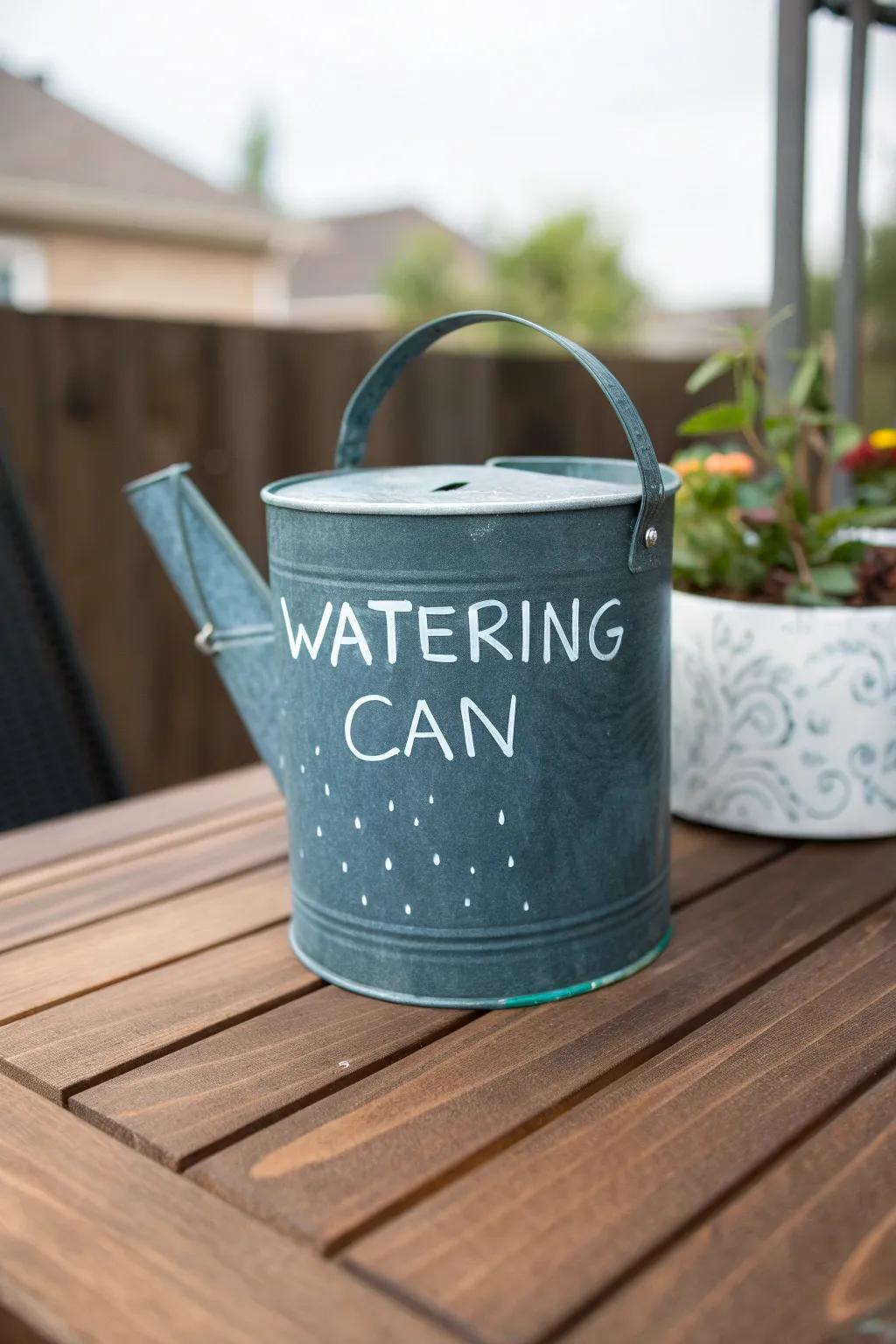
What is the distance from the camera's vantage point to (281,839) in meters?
0.99

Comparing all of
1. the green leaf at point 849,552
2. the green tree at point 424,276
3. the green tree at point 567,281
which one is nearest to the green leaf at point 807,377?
the green leaf at point 849,552

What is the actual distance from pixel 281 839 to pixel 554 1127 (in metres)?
0.48

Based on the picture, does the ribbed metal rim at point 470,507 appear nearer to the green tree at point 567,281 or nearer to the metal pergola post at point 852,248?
the metal pergola post at point 852,248

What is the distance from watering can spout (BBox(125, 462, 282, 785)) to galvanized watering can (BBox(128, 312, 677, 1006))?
10 cm

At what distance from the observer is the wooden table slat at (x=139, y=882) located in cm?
83

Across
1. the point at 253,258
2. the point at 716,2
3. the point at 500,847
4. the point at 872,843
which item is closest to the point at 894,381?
the point at 872,843

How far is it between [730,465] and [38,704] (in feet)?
2.53

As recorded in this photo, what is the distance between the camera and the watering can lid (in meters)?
0.63

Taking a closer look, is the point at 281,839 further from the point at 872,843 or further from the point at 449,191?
the point at 449,191

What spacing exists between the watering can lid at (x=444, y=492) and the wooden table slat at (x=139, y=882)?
0.33m

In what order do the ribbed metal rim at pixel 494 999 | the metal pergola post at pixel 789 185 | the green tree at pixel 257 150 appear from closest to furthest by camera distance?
the ribbed metal rim at pixel 494 999 < the metal pergola post at pixel 789 185 < the green tree at pixel 257 150

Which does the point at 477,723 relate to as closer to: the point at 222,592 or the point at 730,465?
the point at 222,592

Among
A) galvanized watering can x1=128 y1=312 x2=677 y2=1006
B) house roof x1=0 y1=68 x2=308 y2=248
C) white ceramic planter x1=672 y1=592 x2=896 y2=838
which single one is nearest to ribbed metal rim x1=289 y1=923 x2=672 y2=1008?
galvanized watering can x1=128 y1=312 x2=677 y2=1006

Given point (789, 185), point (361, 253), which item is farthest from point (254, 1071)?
point (361, 253)
